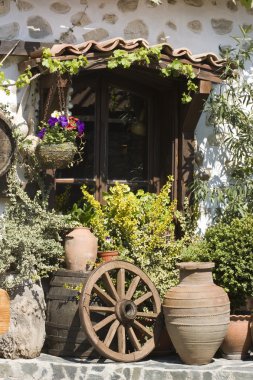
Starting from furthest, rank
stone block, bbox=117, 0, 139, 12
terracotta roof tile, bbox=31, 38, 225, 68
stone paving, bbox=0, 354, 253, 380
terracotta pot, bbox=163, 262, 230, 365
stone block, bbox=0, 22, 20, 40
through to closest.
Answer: stone block, bbox=117, 0, 139, 12, stone block, bbox=0, 22, 20, 40, terracotta roof tile, bbox=31, 38, 225, 68, terracotta pot, bbox=163, 262, 230, 365, stone paving, bbox=0, 354, 253, 380

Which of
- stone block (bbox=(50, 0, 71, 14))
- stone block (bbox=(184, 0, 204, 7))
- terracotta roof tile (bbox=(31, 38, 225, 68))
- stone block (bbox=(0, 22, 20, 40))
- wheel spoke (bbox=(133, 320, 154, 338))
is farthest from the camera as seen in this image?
stone block (bbox=(184, 0, 204, 7))

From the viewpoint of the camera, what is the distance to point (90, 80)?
7480mm

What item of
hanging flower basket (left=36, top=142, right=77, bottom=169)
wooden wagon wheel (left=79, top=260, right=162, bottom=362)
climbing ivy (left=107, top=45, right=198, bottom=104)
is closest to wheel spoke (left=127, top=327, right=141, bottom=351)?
wooden wagon wheel (left=79, top=260, right=162, bottom=362)

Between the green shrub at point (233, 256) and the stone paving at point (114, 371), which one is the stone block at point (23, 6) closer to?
the green shrub at point (233, 256)

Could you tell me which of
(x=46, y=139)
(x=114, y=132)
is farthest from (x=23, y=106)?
(x=114, y=132)

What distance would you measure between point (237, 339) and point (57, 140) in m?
2.16

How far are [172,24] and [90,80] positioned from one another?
0.92 metres

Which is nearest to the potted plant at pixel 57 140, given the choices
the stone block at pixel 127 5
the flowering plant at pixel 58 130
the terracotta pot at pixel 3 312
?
the flowering plant at pixel 58 130

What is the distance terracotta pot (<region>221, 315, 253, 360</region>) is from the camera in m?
6.42

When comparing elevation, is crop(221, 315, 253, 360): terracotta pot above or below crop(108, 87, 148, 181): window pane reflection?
below

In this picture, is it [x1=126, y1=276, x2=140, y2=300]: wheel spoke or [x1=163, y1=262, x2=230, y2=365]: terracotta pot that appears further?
[x1=126, y1=276, x2=140, y2=300]: wheel spoke

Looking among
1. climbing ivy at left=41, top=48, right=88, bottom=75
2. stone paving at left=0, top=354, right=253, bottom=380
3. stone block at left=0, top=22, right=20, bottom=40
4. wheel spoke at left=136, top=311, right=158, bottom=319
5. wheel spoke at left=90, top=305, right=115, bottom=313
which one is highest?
stone block at left=0, top=22, right=20, bottom=40

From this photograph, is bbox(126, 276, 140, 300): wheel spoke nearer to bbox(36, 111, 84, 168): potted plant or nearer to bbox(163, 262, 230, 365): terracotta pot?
bbox(163, 262, 230, 365): terracotta pot

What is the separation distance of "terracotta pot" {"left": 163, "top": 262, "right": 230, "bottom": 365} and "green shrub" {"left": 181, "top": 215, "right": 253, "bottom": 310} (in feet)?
0.90
